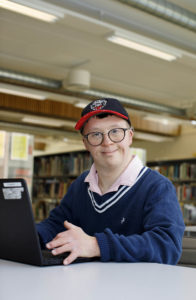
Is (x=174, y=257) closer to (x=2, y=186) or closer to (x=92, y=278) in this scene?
(x=92, y=278)

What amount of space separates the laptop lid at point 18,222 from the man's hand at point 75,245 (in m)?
0.07

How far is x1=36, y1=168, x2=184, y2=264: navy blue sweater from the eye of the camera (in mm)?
1224

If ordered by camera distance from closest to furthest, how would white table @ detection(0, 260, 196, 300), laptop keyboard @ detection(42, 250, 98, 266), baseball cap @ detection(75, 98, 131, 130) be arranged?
1. white table @ detection(0, 260, 196, 300)
2. laptop keyboard @ detection(42, 250, 98, 266)
3. baseball cap @ detection(75, 98, 131, 130)

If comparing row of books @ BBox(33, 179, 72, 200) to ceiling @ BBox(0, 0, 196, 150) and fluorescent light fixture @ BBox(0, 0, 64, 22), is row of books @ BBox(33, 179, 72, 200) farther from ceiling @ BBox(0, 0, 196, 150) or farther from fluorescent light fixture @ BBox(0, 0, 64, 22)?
fluorescent light fixture @ BBox(0, 0, 64, 22)

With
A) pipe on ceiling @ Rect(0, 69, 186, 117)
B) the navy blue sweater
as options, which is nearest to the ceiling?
pipe on ceiling @ Rect(0, 69, 186, 117)

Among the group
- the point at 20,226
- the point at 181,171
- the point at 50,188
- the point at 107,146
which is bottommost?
the point at 50,188

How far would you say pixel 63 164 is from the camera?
8.28m

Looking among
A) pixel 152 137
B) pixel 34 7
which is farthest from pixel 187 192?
pixel 34 7

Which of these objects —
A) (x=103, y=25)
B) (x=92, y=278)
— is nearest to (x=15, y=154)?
(x=103, y=25)

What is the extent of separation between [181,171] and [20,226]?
7.83 m

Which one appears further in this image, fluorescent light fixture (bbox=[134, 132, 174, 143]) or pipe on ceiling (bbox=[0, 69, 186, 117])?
fluorescent light fixture (bbox=[134, 132, 174, 143])

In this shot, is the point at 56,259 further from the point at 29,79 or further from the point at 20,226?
the point at 29,79

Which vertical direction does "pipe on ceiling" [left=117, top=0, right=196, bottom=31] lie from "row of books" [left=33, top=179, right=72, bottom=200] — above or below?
above

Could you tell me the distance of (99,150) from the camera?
1565 mm
